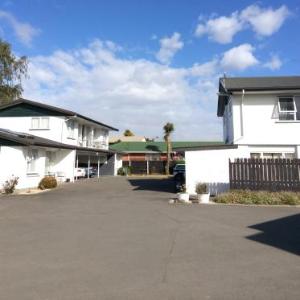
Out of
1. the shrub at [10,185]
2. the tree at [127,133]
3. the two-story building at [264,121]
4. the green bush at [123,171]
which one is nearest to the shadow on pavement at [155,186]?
the two-story building at [264,121]

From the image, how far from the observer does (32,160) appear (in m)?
23.4

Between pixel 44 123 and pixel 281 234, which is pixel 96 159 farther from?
pixel 281 234

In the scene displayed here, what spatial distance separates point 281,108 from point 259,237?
40.5 ft

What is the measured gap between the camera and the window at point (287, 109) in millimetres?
18644

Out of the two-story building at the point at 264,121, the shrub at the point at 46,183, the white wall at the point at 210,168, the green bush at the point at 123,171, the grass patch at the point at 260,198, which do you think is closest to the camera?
the grass patch at the point at 260,198

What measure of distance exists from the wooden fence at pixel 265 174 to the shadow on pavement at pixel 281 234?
523 cm

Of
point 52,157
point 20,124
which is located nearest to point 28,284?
point 52,157

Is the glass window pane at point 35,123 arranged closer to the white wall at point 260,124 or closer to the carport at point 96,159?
the carport at point 96,159

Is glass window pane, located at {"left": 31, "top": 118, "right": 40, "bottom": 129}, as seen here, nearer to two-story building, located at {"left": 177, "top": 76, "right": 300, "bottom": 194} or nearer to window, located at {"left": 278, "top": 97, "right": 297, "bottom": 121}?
two-story building, located at {"left": 177, "top": 76, "right": 300, "bottom": 194}

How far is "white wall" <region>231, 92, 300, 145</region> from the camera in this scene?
18531 millimetres

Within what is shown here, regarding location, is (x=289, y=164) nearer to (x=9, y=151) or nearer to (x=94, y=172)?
(x=9, y=151)

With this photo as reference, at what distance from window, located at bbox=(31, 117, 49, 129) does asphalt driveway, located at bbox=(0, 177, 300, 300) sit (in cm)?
1863

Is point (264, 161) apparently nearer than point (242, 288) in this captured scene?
No

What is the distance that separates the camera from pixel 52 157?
94.4 ft
